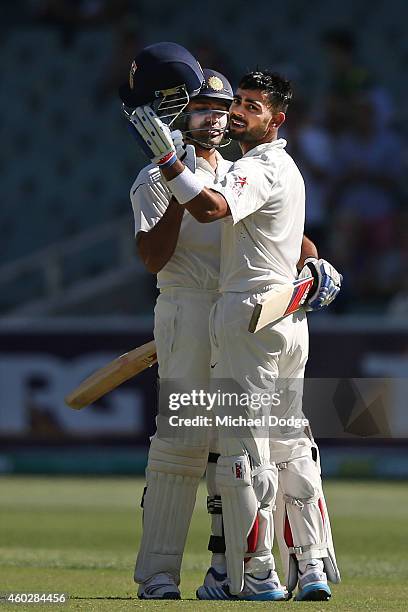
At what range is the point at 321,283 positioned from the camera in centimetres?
558

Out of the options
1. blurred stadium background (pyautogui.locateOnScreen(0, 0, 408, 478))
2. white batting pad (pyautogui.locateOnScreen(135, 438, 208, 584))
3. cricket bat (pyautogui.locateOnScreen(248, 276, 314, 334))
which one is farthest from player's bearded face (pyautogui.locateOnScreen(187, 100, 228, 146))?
blurred stadium background (pyautogui.locateOnScreen(0, 0, 408, 478))

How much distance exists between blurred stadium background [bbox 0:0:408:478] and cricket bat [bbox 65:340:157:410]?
12.8 ft

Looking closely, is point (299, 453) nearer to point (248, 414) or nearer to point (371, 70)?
point (248, 414)

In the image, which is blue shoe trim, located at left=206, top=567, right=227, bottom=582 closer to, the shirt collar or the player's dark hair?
the shirt collar

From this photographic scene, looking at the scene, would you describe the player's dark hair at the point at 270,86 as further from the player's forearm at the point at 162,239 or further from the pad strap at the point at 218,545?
the pad strap at the point at 218,545

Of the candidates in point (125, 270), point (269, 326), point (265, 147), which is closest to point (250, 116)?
point (265, 147)

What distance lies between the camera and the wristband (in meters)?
5.14

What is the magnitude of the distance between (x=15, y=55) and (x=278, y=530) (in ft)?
40.3

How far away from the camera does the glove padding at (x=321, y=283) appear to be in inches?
219

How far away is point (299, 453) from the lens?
18.3 feet

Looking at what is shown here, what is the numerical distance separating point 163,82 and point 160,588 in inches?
77.5

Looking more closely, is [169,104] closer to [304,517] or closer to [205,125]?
[205,125]

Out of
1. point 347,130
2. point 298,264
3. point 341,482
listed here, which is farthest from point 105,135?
point 298,264

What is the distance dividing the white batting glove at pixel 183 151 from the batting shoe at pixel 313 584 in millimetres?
1606
